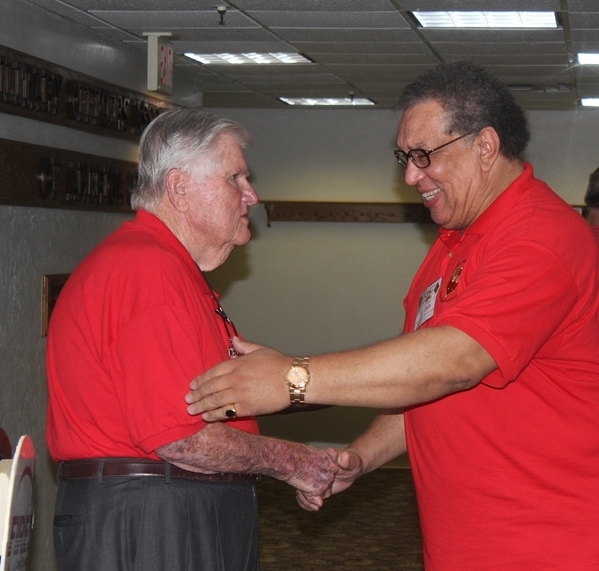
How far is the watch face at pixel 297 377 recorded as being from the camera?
68.1 inches

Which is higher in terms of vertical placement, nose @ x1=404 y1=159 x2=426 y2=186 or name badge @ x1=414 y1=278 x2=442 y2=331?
nose @ x1=404 y1=159 x2=426 y2=186

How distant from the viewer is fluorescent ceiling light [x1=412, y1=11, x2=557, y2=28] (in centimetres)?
459

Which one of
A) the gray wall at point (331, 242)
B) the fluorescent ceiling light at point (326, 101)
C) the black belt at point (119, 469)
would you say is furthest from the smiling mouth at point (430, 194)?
the gray wall at point (331, 242)

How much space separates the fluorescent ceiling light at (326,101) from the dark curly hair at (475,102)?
226 inches

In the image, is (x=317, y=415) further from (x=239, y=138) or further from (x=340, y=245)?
(x=239, y=138)

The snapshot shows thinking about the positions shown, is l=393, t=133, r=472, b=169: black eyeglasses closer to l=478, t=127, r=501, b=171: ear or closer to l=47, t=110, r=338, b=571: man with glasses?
l=478, t=127, r=501, b=171: ear

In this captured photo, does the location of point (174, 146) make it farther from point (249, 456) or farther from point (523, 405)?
point (523, 405)

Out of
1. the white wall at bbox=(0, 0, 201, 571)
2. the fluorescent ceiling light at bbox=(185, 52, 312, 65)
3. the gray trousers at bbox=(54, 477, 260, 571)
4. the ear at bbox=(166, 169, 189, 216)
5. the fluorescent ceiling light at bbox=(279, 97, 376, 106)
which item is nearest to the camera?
the gray trousers at bbox=(54, 477, 260, 571)

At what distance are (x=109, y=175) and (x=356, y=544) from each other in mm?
2817

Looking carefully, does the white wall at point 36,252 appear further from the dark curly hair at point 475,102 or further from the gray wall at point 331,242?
the gray wall at point 331,242

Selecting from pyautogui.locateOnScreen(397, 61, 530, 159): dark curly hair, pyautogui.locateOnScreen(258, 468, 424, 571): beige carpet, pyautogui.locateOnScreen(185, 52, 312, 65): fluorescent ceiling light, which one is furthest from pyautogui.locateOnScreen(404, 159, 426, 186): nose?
pyautogui.locateOnScreen(185, 52, 312, 65): fluorescent ceiling light

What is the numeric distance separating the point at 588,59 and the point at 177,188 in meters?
4.20

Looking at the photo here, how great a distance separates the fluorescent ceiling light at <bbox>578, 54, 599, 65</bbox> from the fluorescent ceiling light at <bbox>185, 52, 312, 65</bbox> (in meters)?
1.73

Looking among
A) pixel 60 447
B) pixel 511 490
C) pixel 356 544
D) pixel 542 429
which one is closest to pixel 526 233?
pixel 542 429
